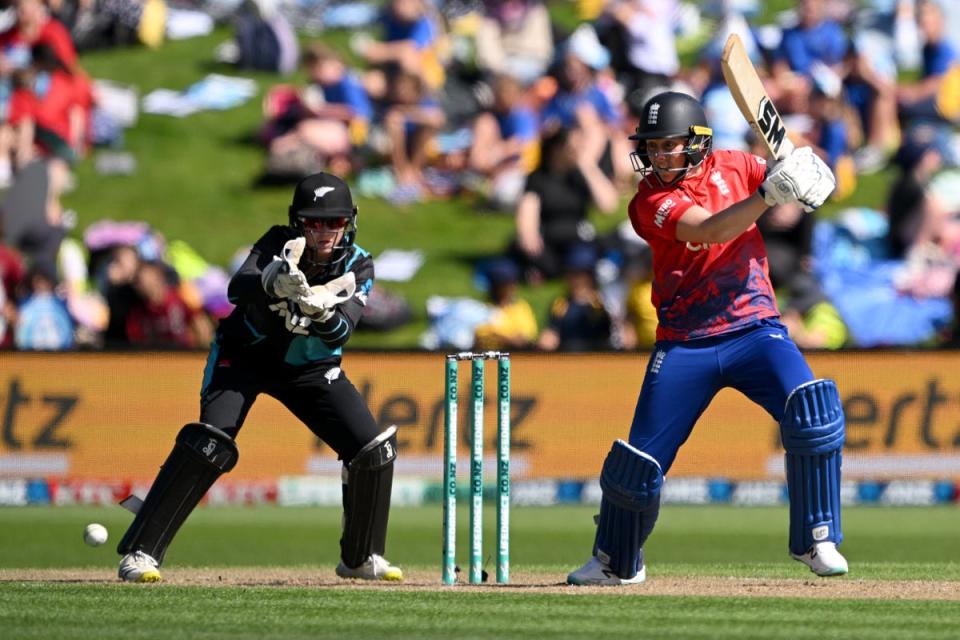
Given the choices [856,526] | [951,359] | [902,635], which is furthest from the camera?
[951,359]

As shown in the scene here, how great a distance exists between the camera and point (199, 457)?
8.70 metres

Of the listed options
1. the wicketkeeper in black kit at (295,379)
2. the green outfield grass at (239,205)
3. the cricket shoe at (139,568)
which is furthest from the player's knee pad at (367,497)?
the green outfield grass at (239,205)

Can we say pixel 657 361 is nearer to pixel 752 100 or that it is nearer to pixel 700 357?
pixel 700 357

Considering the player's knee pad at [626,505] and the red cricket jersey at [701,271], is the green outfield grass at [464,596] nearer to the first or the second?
the player's knee pad at [626,505]

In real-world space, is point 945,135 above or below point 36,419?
above

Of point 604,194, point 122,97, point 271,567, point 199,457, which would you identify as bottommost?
point 271,567

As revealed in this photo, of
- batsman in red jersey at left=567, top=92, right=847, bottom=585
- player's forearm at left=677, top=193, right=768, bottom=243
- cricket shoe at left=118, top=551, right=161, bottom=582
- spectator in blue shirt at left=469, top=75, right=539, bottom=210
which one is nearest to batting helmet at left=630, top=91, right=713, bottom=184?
batsman in red jersey at left=567, top=92, right=847, bottom=585

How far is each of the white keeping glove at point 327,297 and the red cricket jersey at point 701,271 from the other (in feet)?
4.47

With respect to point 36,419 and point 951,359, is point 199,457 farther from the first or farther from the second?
point 951,359

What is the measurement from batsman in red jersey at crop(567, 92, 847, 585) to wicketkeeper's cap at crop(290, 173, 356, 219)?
137 cm

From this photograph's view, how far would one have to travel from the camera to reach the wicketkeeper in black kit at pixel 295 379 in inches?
339

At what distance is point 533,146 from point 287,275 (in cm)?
1047

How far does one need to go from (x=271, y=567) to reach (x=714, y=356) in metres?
3.22

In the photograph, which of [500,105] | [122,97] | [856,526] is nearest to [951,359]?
[856,526]
